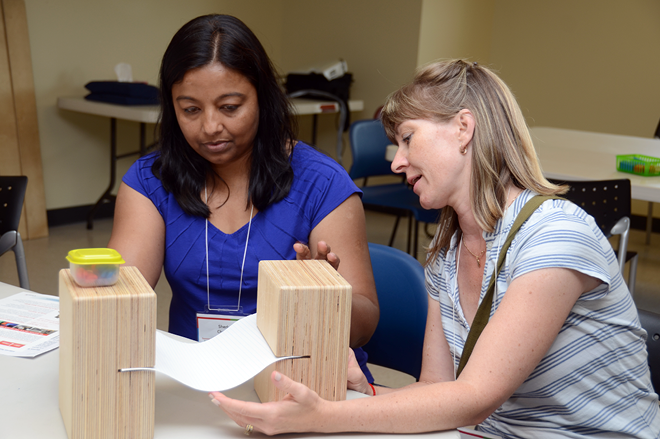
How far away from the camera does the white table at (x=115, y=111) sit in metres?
3.83

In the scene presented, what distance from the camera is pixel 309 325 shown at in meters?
0.82

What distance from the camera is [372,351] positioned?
4.97ft

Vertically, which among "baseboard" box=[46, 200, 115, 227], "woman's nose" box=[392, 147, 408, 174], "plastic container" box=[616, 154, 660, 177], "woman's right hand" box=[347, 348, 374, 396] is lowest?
"baseboard" box=[46, 200, 115, 227]

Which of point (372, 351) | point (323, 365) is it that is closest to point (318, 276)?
point (323, 365)

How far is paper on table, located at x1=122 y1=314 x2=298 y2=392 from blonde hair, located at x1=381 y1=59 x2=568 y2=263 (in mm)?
432

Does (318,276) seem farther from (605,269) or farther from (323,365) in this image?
(605,269)

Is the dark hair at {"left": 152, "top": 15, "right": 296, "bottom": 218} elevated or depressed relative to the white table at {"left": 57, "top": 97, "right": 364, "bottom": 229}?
elevated

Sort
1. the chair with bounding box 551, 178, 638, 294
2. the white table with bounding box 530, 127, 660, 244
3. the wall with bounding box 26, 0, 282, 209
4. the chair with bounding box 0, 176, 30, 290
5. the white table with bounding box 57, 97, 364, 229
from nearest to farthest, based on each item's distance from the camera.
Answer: the chair with bounding box 0, 176, 30, 290 < the chair with bounding box 551, 178, 638, 294 < the white table with bounding box 530, 127, 660, 244 < the white table with bounding box 57, 97, 364, 229 < the wall with bounding box 26, 0, 282, 209

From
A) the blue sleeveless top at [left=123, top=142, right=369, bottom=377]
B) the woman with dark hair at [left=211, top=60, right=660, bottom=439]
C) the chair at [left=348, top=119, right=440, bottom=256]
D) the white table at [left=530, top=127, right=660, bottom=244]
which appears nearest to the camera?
the woman with dark hair at [left=211, top=60, right=660, bottom=439]

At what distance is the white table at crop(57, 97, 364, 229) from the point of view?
383 cm

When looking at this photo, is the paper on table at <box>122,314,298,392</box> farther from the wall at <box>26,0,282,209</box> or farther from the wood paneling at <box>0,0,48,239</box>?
the wall at <box>26,0,282,209</box>

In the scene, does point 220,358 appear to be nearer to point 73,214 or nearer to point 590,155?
point 590,155

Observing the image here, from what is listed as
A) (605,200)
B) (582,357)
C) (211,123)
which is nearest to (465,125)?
(582,357)

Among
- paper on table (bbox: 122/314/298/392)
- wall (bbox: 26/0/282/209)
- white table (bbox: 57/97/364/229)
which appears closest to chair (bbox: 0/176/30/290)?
white table (bbox: 57/97/364/229)
